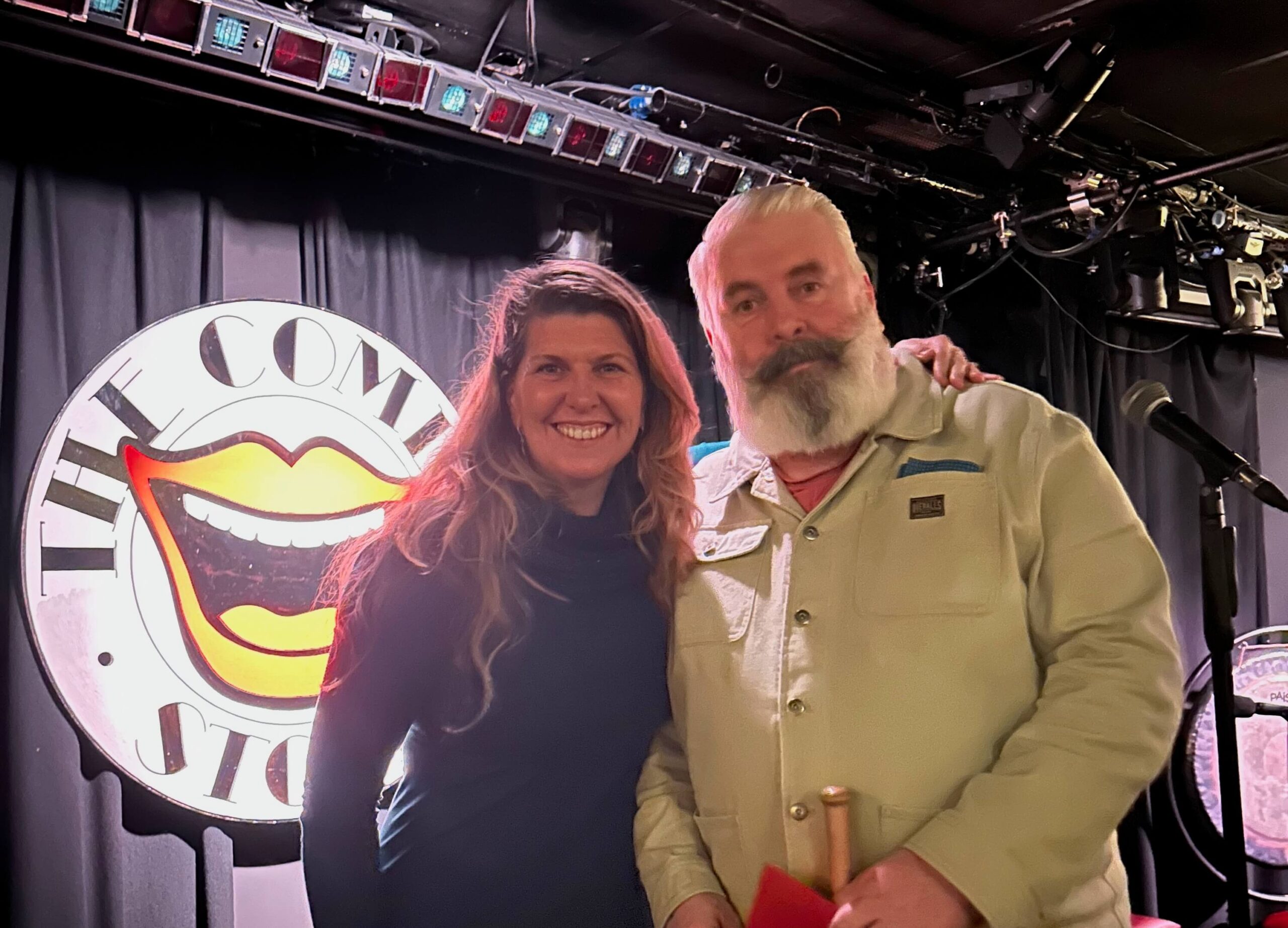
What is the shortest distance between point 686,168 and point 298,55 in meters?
1.29

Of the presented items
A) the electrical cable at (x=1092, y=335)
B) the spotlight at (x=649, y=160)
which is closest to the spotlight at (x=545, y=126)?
the spotlight at (x=649, y=160)

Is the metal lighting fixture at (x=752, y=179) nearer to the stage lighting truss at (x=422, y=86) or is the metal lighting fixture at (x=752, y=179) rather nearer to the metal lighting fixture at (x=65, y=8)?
the stage lighting truss at (x=422, y=86)

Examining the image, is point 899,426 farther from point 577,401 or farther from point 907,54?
point 907,54

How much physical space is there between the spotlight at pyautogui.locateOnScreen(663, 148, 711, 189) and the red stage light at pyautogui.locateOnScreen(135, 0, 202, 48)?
4.81ft

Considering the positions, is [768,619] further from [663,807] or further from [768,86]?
[768,86]

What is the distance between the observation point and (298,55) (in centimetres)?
255

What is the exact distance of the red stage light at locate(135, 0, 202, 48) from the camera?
7.66ft

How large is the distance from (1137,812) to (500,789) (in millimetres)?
4117

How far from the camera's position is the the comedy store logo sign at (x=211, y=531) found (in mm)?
2604

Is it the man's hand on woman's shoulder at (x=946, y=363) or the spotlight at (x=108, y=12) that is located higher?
the spotlight at (x=108, y=12)

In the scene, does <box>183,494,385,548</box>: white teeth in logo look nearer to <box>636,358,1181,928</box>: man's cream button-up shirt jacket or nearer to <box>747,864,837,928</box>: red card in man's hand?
<box>636,358,1181,928</box>: man's cream button-up shirt jacket

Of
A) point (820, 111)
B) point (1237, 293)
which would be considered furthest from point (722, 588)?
→ point (1237, 293)

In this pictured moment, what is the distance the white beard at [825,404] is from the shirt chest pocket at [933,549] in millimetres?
145

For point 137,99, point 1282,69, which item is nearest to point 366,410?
point 137,99
